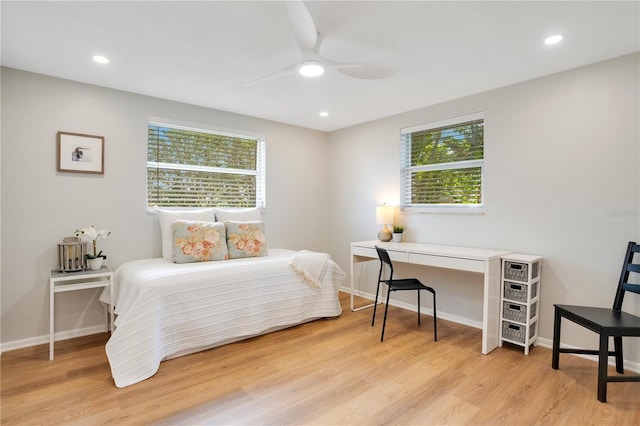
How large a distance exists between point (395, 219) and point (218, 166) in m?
2.22

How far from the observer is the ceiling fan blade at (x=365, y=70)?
220cm

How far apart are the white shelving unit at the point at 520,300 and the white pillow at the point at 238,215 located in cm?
262

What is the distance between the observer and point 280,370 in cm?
250

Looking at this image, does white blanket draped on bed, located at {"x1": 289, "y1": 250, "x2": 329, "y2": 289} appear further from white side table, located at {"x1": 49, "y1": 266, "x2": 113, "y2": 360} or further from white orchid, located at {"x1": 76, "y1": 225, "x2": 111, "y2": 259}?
white orchid, located at {"x1": 76, "y1": 225, "x2": 111, "y2": 259}

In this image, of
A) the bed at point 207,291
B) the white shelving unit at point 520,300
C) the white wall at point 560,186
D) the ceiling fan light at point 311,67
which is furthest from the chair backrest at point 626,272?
the ceiling fan light at point 311,67

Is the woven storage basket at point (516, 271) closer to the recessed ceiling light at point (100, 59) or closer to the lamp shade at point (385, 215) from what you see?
the lamp shade at point (385, 215)

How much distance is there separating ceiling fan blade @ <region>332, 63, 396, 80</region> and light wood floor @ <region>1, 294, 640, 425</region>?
2.12m

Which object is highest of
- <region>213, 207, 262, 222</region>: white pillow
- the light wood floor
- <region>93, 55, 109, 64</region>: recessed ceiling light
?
<region>93, 55, 109, 64</region>: recessed ceiling light

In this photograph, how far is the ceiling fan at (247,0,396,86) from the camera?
1.71 metres

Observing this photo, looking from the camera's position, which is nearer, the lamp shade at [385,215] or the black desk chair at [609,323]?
the black desk chair at [609,323]

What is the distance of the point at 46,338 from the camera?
2943 mm

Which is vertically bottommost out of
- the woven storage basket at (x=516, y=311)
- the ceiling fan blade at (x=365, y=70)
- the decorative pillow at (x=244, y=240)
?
the woven storage basket at (x=516, y=311)

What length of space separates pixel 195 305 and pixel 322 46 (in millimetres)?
2205

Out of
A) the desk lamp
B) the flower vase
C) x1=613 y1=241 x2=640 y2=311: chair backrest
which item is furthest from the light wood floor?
the desk lamp
